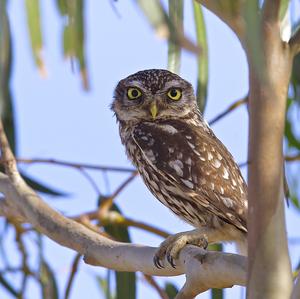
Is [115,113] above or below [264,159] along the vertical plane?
above

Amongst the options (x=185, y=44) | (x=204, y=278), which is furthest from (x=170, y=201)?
(x=185, y=44)

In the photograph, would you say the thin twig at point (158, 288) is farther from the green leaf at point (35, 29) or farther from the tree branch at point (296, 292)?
the green leaf at point (35, 29)

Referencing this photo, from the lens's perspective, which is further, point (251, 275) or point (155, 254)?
point (155, 254)

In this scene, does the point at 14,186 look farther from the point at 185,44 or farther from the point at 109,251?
the point at 185,44

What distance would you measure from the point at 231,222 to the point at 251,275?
132 centimetres

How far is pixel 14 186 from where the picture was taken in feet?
10.2

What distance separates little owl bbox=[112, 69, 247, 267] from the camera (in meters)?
3.16

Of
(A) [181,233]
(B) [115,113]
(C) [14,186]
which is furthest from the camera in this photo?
(B) [115,113]

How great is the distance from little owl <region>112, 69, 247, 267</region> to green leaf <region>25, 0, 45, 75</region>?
3.50 feet

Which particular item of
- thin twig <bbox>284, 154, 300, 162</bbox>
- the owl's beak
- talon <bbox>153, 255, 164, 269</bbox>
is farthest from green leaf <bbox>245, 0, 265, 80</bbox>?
thin twig <bbox>284, 154, 300, 162</bbox>

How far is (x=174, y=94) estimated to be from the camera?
3.99 metres

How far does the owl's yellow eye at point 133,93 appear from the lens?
3.97 meters

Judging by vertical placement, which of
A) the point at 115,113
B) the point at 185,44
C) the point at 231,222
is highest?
the point at 115,113

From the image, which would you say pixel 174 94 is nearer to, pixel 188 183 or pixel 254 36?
pixel 188 183
